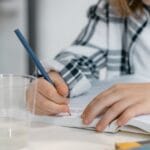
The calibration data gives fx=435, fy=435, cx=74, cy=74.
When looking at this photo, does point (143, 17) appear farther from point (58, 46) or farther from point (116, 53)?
point (58, 46)

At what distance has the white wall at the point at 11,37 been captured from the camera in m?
2.20

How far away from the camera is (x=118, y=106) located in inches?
26.4

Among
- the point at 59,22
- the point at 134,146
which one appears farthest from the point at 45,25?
the point at 134,146

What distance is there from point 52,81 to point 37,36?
1.40m

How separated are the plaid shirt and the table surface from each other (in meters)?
0.36

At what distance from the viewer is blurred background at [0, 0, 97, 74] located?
7.12 feet

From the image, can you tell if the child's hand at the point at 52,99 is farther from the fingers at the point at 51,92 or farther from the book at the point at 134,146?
the book at the point at 134,146

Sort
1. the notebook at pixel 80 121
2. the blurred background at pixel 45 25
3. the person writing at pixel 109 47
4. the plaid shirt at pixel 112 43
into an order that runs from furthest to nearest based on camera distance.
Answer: the blurred background at pixel 45 25, the plaid shirt at pixel 112 43, the person writing at pixel 109 47, the notebook at pixel 80 121

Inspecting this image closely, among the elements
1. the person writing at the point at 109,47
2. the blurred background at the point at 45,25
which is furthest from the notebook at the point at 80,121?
the blurred background at the point at 45,25

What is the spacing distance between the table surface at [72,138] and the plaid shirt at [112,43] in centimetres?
36

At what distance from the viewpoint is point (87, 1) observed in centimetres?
216

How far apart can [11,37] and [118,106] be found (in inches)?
69.3

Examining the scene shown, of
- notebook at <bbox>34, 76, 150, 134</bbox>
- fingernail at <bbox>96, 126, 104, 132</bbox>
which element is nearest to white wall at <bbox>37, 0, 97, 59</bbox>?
notebook at <bbox>34, 76, 150, 134</bbox>

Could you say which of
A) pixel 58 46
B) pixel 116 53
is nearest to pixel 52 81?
pixel 116 53
